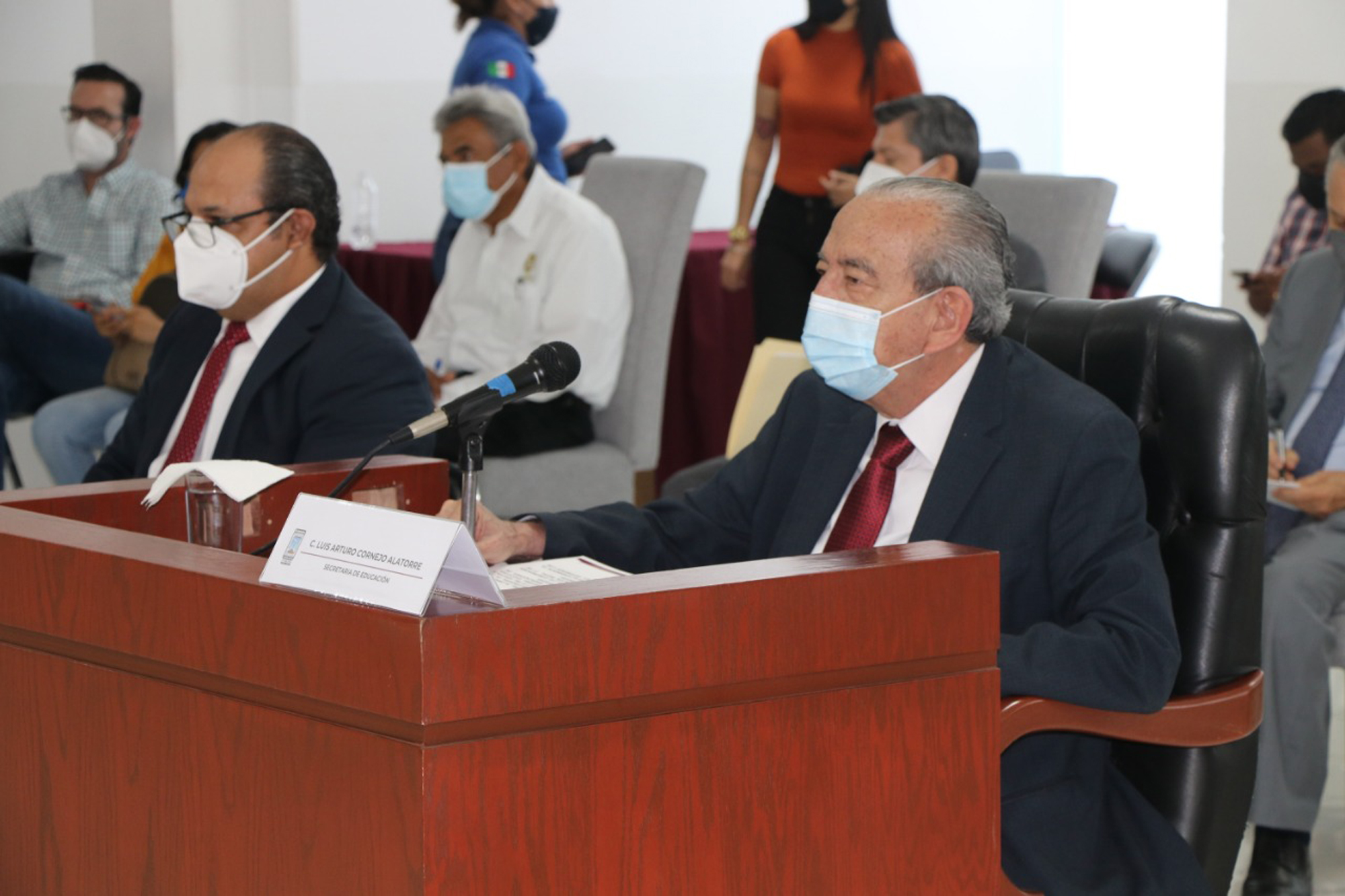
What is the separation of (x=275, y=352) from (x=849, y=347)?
3.25ft

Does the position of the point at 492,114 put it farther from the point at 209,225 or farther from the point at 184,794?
the point at 184,794

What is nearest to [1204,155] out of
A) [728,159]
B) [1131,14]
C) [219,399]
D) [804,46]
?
[1131,14]

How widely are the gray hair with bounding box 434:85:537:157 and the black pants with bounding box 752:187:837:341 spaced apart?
27.1 inches

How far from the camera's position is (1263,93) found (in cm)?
464

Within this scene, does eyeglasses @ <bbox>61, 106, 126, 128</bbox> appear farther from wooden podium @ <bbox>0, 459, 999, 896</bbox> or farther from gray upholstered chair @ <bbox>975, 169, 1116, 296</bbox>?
wooden podium @ <bbox>0, 459, 999, 896</bbox>

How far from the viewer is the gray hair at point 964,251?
6.36 feet

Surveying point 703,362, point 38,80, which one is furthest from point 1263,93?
point 38,80

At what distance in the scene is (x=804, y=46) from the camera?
4.68m

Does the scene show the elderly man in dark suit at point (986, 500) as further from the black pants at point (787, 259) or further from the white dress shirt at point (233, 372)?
the black pants at point (787, 259)

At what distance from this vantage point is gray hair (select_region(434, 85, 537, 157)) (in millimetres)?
4363

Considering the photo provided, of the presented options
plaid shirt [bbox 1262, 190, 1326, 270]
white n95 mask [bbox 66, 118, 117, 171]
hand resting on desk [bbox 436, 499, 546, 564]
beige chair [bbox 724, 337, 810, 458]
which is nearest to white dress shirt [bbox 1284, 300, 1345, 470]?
beige chair [bbox 724, 337, 810, 458]

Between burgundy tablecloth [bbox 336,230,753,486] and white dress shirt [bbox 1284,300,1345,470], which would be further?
burgundy tablecloth [bbox 336,230,753,486]

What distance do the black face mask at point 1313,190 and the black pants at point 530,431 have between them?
6.40 feet

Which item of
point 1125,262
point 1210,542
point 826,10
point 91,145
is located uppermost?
point 826,10
